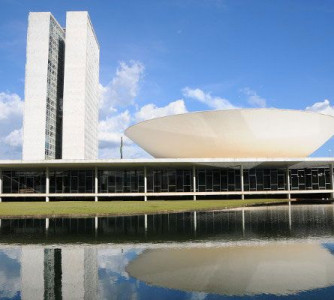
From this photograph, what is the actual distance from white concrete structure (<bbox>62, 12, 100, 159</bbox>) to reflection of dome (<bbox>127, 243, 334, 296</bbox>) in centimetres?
6523

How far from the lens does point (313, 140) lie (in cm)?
3878

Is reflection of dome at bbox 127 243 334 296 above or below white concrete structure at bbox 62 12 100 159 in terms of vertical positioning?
below

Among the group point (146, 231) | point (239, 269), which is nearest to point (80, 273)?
point (239, 269)

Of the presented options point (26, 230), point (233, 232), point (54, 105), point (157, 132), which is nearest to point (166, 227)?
point (233, 232)

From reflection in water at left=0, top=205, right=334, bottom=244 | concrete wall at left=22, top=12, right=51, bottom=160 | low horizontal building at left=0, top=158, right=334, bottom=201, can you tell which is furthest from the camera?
concrete wall at left=22, top=12, right=51, bottom=160

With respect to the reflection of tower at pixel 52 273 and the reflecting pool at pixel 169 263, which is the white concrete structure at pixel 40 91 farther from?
the reflection of tower at pixel 52 273

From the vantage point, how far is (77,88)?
74500 millimetres

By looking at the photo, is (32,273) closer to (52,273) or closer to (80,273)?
(52,273)

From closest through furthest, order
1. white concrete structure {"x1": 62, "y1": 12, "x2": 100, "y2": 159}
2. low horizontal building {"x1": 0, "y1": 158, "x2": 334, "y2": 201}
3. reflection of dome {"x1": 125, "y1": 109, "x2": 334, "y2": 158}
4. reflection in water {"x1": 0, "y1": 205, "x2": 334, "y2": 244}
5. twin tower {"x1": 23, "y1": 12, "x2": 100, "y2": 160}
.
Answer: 1. reflection in water {"x1": 0, "y1": 205, "x2": 334, "y2": 244}
2. reflection of dome {"x1": 125, "y1": 109, "x2": 334, "y2": 158}
3. low horizontal building {"x1": 0, "y1": 158, "x2": 334, "y2": 201}
4. twin tower {"x1": 23, "y1": 12, "x2": 100, "y2": 160}
5. white concrete structure {"x1": 62, "y1": 12, "x2": 100, "y2": 159}

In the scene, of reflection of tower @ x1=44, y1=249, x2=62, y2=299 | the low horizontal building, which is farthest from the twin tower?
reflection of tower @ x1=44, y1=249, x2=62, y2=299

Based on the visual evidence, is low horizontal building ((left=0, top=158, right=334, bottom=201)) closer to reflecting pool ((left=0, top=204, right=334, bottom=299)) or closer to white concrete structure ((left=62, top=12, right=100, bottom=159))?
reflecting pool ((left=0, top=204, right=334, bottom=299))

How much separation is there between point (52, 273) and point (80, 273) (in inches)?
23.3

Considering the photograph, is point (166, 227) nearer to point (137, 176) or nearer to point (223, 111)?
point (223, 111)

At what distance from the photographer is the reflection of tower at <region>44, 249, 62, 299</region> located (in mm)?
6695
